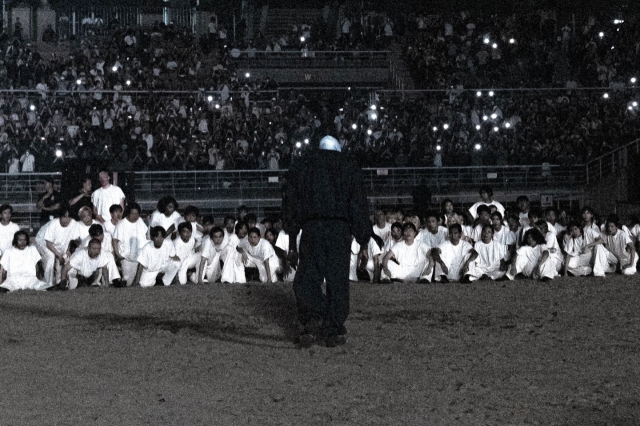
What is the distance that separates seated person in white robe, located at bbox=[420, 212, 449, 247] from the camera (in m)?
16.9

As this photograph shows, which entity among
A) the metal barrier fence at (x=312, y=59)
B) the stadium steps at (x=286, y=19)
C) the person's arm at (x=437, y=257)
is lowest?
the person's arm at (x=437, y=257)

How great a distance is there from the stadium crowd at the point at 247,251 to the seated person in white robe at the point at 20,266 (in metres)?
0.01

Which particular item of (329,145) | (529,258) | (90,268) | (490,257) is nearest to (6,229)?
(90,268)

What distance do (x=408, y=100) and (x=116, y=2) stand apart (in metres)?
12.6

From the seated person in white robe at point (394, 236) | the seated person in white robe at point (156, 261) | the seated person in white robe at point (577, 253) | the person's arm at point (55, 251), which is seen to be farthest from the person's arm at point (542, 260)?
the person's arm at point (55, 251)

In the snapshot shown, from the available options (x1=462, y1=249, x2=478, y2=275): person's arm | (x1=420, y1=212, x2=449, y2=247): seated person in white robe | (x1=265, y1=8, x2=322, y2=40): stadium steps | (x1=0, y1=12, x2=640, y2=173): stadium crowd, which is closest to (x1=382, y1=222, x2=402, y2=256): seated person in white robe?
(x1=420, y1=212, x2=449, y2=247): seated person in white robe

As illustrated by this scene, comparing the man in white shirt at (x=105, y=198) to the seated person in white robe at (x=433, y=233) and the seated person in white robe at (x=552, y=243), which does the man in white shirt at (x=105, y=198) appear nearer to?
the seated person in white robe at (x=433, y=233)

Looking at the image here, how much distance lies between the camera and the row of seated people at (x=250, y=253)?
1595cm

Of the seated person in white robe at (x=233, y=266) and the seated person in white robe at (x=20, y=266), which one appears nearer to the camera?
the seated person in white robe at (x=20, y=266)

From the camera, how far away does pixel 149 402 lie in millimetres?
7477

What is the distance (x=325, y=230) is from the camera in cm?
983

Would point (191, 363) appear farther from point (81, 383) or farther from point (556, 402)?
point (556, 402)

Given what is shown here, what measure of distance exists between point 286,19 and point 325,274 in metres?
29.4

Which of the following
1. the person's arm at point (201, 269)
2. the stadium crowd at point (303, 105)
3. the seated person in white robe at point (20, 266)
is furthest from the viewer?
the stadium crowd at point (303, 105)
